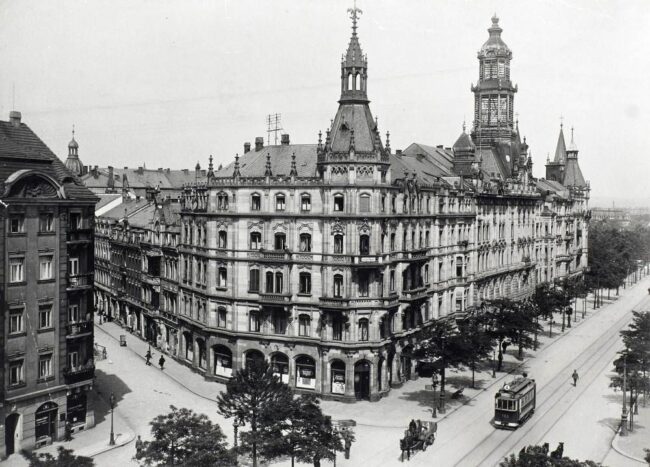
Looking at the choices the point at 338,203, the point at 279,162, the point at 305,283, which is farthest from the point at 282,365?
the point at 279,162

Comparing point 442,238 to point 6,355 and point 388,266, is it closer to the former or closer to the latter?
point 388,266

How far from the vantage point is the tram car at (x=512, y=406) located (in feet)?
164

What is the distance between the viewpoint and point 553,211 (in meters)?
117

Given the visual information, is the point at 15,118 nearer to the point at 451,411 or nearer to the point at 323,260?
the point at 323,260

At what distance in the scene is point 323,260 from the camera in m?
60.0

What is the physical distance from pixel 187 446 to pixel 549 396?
38.1 m

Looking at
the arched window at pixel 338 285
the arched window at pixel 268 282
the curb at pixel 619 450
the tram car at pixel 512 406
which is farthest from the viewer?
the arched window at pixel 268 282

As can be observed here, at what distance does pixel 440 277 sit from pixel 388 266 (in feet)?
49.9

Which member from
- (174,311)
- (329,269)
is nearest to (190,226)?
(174,311)

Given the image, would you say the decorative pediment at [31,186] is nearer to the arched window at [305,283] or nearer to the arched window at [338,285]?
the arched window at [305,283]


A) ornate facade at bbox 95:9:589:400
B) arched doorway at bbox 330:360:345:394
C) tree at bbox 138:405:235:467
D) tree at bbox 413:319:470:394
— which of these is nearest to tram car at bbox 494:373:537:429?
tree at bbox 413:319:470:394


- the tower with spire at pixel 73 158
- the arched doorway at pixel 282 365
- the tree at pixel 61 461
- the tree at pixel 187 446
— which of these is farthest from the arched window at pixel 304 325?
the tower with spire at pixel 73 158

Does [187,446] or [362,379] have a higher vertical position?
[187,446]

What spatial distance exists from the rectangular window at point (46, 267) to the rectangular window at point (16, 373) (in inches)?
233
